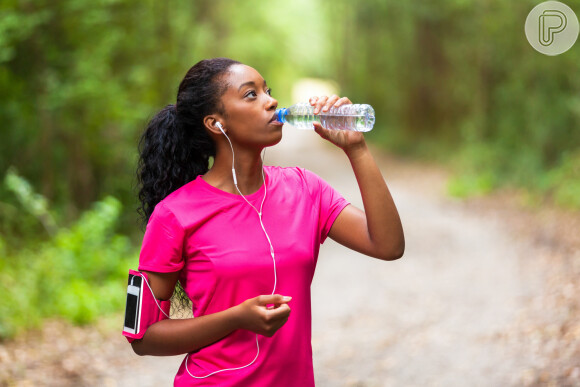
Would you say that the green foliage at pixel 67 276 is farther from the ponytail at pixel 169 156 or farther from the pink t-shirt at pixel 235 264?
the pink t-shirt at pixel 235 264

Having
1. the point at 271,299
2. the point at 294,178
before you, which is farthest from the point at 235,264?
the point at 294,178

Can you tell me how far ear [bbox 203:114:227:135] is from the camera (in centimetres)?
221

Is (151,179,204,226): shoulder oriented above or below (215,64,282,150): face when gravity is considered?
below

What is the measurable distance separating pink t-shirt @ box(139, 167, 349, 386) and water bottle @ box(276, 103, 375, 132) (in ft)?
1.01

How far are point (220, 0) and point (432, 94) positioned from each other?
31.9ft

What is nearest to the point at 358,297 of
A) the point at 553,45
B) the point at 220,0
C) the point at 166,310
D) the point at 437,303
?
the point at 437,303

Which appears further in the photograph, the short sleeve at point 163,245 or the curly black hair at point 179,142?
the curly black hair at point 179,142

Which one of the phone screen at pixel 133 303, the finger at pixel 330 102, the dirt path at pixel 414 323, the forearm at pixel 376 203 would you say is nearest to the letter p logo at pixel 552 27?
the dirt path at pixel 414 323

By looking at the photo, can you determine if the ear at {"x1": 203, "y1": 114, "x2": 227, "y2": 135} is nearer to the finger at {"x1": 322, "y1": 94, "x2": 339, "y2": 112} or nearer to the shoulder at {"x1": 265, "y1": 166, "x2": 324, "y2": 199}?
the shoulder at {"x1": 265, "y1": 166, "x2": 324, "y2": 199}

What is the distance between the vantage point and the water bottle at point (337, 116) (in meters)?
2.19

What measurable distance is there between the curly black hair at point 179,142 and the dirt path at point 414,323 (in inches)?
149

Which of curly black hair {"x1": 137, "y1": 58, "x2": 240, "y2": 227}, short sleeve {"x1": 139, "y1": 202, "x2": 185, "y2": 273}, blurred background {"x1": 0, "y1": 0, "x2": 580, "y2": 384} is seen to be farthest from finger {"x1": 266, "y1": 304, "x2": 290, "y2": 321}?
blurred background {"x1": 0, "y1": 0, "x2": 580, "y2": 384}

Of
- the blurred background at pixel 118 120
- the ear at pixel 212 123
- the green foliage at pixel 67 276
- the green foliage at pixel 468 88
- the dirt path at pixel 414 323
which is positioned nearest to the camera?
the ear at pixel 212 123

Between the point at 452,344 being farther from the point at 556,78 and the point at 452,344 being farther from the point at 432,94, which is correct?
the point at 432,94
